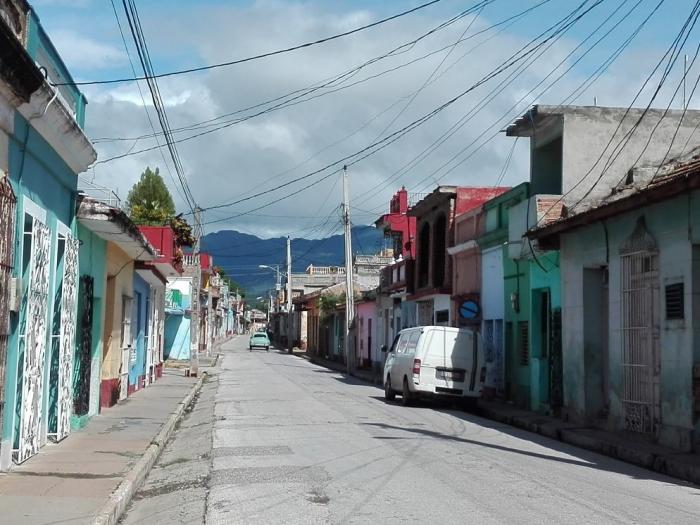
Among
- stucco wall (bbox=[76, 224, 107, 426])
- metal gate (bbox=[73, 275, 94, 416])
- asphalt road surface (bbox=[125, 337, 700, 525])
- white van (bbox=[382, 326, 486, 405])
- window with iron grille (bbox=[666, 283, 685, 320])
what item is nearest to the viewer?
asphalt road surface (bbox=[125, 337, 700, 525])

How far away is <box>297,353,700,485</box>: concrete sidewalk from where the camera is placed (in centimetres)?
1286

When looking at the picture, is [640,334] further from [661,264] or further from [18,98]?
[18,98]

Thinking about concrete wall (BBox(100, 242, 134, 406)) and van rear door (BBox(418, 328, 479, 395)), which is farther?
van rear door (BBox(418, 328, 479, 395))

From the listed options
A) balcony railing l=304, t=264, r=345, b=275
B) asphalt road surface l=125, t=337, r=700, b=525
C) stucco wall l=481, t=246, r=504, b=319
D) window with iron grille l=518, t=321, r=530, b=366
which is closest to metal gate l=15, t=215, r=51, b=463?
asphalt road surface l=125, t=337, r=700, b=525

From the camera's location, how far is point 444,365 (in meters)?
22.8

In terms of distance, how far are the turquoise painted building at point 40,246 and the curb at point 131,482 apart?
1457mm

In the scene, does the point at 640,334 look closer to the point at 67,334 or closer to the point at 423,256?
the point at 67,334

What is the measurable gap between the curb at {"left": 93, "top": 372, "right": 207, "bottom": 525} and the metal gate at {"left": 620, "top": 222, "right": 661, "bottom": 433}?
27.4 feet

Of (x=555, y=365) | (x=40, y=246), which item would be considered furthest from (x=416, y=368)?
(x=40, y=246)

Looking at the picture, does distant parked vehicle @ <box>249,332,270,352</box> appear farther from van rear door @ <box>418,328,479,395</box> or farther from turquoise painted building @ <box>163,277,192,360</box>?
van rear door @ <box>418,328,479,395</box>

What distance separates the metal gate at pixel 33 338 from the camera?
11.4 metres

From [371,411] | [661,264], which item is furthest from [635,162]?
[371,411]

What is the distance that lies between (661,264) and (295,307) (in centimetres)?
6978

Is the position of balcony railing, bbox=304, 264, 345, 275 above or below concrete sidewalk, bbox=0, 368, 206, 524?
above
